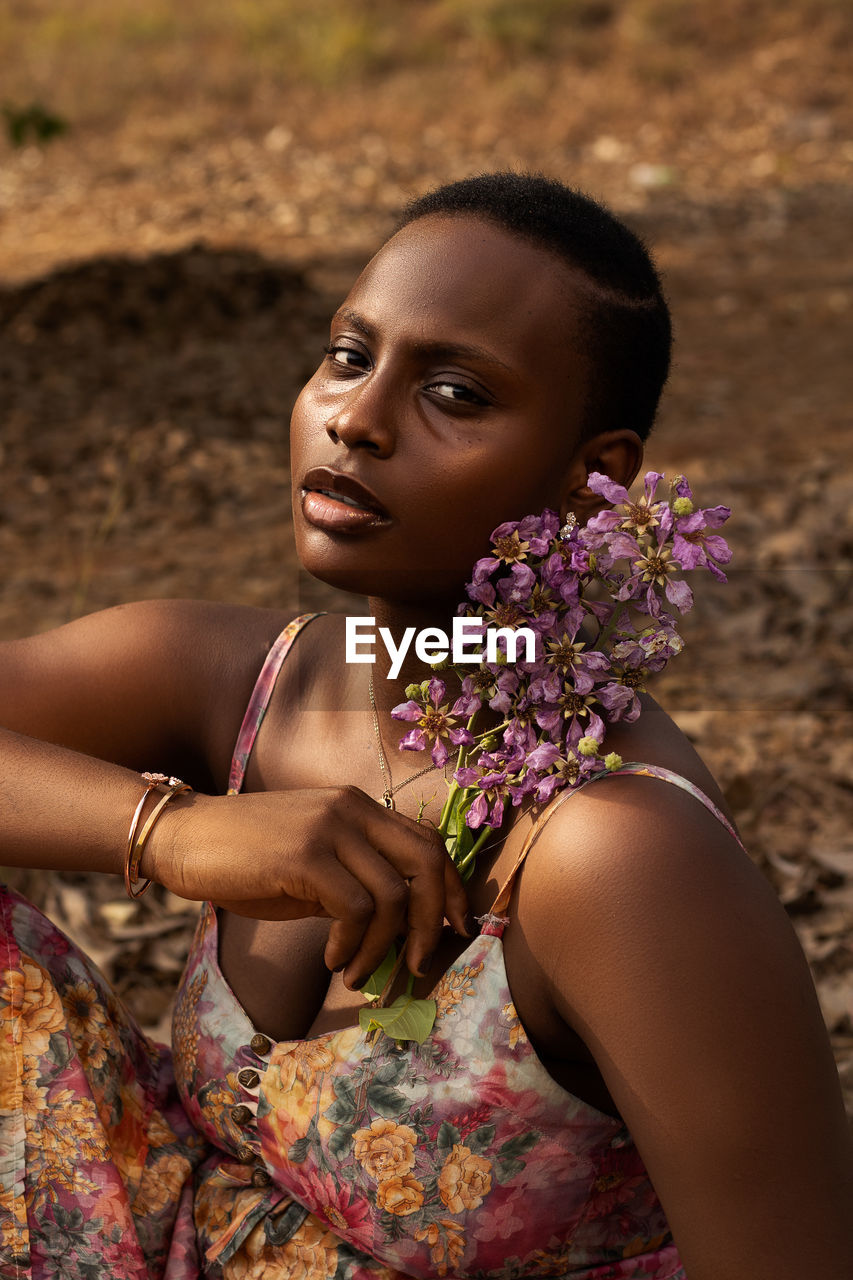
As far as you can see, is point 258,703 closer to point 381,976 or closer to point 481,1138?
point 381,976

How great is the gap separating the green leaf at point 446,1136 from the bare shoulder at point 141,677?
2.44 ft

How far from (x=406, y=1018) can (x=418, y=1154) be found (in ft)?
Result: 0.57

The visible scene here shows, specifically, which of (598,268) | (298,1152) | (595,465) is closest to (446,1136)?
(298,1152)

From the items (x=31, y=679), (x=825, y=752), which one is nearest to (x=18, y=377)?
(x=825, y=752)

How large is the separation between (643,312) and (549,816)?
2.21ft

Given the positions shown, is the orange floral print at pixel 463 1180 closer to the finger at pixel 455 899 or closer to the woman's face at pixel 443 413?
the finger at pixel 455 899

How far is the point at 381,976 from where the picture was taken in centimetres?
171

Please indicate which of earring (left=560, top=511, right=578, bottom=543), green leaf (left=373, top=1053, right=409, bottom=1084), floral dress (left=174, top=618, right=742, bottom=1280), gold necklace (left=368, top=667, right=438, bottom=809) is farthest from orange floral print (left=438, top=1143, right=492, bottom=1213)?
earring (left=560, top=511, right=578, bottom=543)

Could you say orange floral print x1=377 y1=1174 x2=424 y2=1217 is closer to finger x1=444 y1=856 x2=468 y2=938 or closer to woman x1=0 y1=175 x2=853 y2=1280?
woman x1=0 y1=175 x2=853 y2=1280

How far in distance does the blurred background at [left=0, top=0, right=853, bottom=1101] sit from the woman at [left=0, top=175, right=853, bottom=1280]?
1.47m

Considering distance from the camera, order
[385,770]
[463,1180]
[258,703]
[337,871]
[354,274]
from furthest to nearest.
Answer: [354,274]
[258,703]
[385,770]
[463,1180]
[337,871]

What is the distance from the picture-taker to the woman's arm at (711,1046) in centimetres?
150

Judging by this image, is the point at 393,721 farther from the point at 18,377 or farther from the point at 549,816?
the point at 18,377

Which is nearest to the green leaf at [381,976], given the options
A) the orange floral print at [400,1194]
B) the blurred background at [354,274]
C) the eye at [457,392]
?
the orange floral print at [400,1194]
